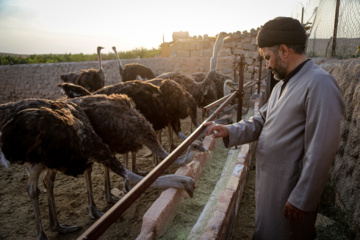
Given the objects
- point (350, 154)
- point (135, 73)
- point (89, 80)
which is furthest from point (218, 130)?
point (135, 73)

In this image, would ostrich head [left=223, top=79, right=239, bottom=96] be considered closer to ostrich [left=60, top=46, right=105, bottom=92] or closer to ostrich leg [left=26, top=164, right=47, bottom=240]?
ostrich [left=60, top=46, right=105, bottom=92]

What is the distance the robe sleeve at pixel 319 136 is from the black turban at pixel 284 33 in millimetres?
309

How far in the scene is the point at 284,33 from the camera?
1521 mm

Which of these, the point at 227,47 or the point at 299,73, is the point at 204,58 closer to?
the point at 227,47

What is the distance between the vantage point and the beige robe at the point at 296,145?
1.29 metres

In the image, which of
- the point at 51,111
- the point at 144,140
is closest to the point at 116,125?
the point at 144,140

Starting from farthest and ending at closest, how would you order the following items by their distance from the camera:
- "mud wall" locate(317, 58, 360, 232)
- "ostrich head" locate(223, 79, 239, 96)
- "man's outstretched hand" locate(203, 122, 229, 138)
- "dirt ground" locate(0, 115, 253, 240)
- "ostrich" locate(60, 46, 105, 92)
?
"ostrich" locate(60, 46, 105, 92)
"ostrich head" locate(223, 79, 239, 96)
"dirt ground" locate(0, 115, 253, 240)
"mud wall" locate(317, 58, 360, 232)
"man's outstretched hand" locate(203, 122, 229, 138)

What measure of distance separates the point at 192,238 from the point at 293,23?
5.51 feet

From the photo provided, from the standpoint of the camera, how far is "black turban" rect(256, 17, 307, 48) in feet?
4.97

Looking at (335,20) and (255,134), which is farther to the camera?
(335,20)

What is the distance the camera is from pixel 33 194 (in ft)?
9.18

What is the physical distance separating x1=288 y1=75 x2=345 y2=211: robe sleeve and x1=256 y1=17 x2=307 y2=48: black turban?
0.31 metres

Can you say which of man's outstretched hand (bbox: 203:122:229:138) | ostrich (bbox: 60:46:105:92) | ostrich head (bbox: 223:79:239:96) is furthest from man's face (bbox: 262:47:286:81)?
ostrich (bbox: 60:46:105:92)

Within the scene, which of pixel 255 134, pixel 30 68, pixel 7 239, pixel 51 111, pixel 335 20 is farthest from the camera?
pixel 30 68
